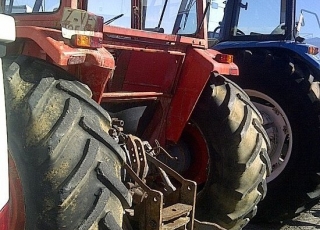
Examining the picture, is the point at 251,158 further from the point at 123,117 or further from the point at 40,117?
the point at 40,117

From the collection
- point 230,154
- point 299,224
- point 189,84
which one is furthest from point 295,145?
point 189,84

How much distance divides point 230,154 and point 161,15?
104 cm

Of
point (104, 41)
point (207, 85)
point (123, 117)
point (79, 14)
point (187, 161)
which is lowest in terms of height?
point (187, 161)

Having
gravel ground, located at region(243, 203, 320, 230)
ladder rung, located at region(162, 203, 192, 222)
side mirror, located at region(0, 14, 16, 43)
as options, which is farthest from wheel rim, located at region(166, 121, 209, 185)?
side mirror, located at region(0, 14, 16, 43)

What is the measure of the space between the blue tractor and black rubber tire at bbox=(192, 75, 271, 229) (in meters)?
1.31

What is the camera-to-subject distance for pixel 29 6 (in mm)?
3223

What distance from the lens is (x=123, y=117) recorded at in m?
3.55

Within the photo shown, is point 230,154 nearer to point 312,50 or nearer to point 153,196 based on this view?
point 153,196

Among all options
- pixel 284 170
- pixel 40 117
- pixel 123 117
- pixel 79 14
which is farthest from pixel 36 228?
pixel 284 170

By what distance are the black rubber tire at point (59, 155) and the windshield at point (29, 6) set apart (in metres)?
0.83

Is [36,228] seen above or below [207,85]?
below

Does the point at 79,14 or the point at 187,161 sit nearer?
the point at 79,14

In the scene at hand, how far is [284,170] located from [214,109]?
1.71 metres

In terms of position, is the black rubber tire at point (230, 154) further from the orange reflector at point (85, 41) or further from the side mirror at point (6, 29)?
the side mirror at point (6, 29)
